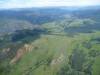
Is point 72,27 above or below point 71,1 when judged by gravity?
below

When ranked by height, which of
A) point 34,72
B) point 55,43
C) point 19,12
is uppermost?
point 19,12

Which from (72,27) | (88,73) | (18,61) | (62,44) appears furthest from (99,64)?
(72,27)

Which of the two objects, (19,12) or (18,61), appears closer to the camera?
(18,61)

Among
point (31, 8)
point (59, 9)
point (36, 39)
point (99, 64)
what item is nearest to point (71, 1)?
point (59, 9)

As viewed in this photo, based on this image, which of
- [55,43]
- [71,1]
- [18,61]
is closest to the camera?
[18,61]

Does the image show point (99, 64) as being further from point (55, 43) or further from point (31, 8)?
point (31, 8)

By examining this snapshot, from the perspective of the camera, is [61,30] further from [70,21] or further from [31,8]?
[31,8]

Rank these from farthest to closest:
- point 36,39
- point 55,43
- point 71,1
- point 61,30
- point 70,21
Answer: point 71,1 → point 70,21 → point 61,30 → point 36,39 → point 55,43
